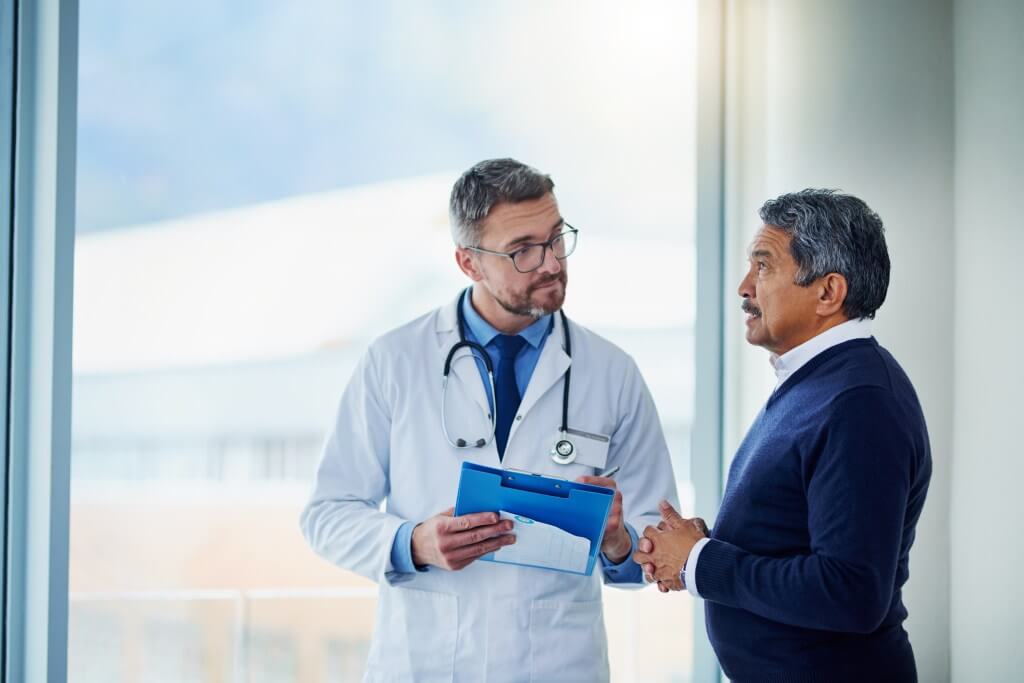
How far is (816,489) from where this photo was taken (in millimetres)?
1156

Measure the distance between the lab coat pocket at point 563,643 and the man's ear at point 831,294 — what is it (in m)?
0.74

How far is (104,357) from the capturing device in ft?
6.45

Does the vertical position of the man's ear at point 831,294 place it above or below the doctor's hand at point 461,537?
above

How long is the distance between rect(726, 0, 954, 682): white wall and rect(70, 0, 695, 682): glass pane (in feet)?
0.87

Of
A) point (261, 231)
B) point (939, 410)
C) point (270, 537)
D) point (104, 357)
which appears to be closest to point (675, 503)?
point (939, 410)

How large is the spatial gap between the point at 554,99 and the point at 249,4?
0.82 m

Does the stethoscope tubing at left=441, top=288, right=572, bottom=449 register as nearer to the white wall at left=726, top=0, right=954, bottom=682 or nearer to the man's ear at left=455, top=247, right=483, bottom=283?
the man's ear at left=455, top=247, right=483, bottom=283

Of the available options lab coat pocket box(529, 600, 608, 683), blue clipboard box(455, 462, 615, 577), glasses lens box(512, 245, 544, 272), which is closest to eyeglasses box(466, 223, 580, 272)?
glasses lens box(512, 245, 544, 272)

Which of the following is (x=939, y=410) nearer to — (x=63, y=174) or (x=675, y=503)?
(x=675, y=503)

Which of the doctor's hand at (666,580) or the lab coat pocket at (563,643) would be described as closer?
the doctor's hand at (666,580)

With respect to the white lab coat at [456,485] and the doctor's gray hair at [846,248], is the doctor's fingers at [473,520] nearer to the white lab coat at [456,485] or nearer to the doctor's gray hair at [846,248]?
the white lab coat at [456,485]

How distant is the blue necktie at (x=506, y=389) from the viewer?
1.63 m

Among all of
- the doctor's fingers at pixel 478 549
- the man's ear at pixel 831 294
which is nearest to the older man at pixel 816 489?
the man's ear at pixel 831 294

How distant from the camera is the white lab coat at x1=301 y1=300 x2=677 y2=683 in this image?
5.05ft
